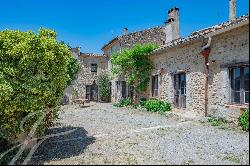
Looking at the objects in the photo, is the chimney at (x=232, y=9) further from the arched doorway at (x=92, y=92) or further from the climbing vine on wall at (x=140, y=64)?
the arched doorway at (x=92, y=92)

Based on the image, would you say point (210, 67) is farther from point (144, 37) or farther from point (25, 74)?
point (144, 37)

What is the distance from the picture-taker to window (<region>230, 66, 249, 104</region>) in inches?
450

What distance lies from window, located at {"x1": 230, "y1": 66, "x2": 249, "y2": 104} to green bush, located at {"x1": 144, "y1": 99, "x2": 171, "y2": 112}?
16.9 feet

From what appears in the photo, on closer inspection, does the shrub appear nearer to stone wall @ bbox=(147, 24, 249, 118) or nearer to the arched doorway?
stone wall @ bbox=(147, 24, 249, 118)

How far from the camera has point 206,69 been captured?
13.2 m

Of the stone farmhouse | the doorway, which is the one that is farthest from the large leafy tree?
the doorway

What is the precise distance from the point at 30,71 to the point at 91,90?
22768 mm

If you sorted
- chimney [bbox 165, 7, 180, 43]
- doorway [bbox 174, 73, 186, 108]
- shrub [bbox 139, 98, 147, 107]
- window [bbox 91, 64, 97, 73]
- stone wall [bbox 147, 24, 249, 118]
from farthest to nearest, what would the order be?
window [bbox 91, 64, 97, 73] → chimney [bbox 165, 7, 180, 43] → shrub [bbox 139, 98, 147, 107] → doorway [bbox 174, 73, 186, 108] → stone wall [bbox 147, 24, 249, 118]

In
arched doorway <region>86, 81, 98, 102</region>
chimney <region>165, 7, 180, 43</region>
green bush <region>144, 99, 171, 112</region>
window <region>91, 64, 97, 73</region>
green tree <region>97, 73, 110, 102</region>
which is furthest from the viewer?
window <region>91, 64, 97, 73</region>

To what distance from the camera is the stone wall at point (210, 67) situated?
11.5 m

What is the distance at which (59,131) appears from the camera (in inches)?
461

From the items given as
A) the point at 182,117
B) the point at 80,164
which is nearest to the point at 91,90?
the point at 182,117

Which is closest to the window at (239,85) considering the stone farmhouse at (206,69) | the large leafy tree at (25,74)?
the stone farmhouse at (206,69)

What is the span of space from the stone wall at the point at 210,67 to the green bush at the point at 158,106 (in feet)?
1.24
